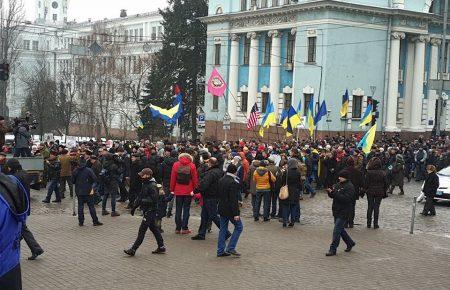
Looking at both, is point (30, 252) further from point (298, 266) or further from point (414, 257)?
point (414, 257)

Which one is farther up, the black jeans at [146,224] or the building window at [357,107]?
the building window at [357,107]

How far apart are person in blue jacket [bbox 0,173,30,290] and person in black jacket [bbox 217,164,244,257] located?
292 inches

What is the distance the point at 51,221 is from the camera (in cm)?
1672

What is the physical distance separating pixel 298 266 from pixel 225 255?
4.93 feet

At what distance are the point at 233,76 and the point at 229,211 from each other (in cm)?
4263

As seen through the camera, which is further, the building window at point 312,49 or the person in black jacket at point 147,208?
the building window at point 312,49

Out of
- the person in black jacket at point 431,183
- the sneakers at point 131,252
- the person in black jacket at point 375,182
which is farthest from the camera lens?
the person in black jacket at point 431,183

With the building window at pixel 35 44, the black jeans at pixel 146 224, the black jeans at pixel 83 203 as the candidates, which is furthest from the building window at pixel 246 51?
the building window at pixel 35 44

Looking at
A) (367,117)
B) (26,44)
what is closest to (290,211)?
(367,117)

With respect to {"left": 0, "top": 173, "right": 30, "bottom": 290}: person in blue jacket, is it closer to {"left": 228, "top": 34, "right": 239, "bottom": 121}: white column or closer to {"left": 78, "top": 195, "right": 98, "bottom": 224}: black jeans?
{"left": 78, "top": 195, "right": 98, "bottom": 224}: black jeans

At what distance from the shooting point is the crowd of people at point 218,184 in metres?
12.5

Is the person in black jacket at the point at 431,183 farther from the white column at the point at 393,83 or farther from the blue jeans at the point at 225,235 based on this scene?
the white column at the point at 393,83

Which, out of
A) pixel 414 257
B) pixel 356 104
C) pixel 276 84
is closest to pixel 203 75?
pixel 276 84

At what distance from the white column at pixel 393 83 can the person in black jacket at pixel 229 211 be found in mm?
37047
